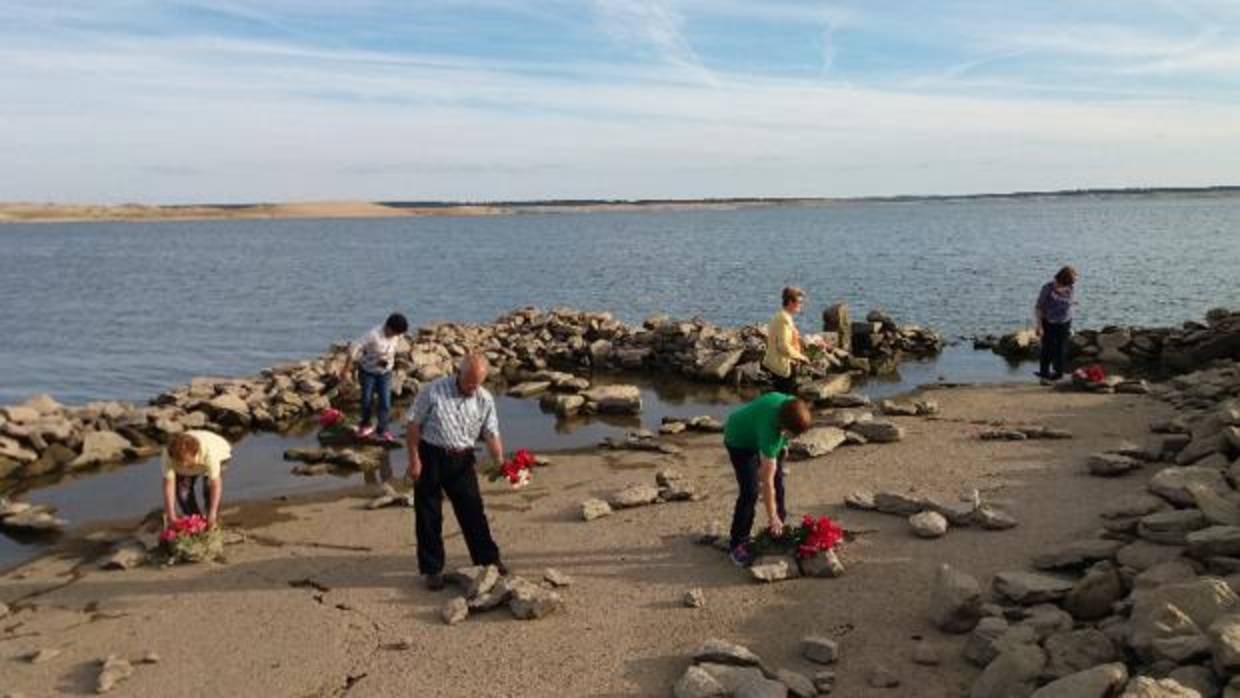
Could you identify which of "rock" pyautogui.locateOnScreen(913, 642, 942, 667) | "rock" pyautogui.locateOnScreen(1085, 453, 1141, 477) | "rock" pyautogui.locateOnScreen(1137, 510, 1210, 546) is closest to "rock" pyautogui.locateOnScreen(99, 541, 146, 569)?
"rock" pyautogui.locateOnScreen(913, 642, 942, 667)

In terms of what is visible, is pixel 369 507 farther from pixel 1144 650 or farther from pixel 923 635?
pixel 1144 650

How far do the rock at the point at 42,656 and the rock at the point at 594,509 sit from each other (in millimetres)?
5076

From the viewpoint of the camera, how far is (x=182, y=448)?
9594mm

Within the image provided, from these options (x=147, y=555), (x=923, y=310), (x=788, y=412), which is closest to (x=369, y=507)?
(x=147, y=555)

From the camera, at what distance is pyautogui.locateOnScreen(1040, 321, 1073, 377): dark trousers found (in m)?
18.0

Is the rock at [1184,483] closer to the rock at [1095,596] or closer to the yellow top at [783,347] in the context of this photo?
the rock at [1095,596]

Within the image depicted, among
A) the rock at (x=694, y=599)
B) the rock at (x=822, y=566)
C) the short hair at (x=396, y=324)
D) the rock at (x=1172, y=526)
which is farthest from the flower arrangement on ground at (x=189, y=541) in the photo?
the rock at (x=1172, y=526)

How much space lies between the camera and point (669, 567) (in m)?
9.41

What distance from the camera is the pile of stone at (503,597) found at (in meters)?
8.36

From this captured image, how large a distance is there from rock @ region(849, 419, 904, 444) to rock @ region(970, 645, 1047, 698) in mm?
7275

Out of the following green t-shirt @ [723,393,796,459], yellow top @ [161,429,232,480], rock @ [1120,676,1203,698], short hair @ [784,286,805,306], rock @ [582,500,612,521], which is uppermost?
short hair @ [784,286,805,306]

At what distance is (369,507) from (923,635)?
6749mm

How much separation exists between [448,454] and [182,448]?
109 inches

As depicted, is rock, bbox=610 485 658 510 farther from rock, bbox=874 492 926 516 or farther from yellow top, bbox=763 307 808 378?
rock, bbox=874 492 926 516
